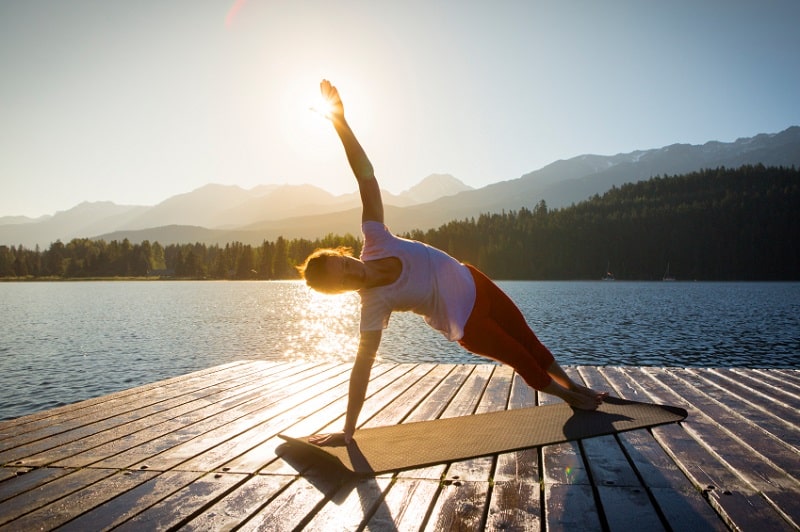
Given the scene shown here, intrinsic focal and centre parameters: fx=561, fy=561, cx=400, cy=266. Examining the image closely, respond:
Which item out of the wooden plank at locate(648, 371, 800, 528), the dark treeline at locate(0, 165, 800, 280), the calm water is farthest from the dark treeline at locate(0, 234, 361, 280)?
the wooden plank at locate(648, 371, 800, 528)

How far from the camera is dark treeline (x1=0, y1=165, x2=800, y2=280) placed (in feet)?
357

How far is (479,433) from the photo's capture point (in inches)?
165

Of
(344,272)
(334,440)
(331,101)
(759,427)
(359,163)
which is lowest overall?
(759,427)

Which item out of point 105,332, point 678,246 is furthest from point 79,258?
point 678,246

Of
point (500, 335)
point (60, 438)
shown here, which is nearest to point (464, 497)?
point (500, 335)

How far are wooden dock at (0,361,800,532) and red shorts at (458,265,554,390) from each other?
1.94 feet

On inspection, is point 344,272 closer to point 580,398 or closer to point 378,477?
point 378,477

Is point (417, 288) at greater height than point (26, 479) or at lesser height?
greater

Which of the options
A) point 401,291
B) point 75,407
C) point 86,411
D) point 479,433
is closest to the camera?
point 401,291

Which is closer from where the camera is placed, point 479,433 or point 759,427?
point 479,433

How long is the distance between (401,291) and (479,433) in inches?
53.6

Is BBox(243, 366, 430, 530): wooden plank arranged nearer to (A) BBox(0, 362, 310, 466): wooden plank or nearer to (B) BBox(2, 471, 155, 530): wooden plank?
(B) BBox(2, 471, 155, 530): wooden plank

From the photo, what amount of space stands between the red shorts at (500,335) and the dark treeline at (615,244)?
295ft

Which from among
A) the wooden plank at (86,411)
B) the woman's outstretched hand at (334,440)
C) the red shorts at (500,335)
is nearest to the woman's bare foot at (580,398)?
the red shorts at (500,335)
